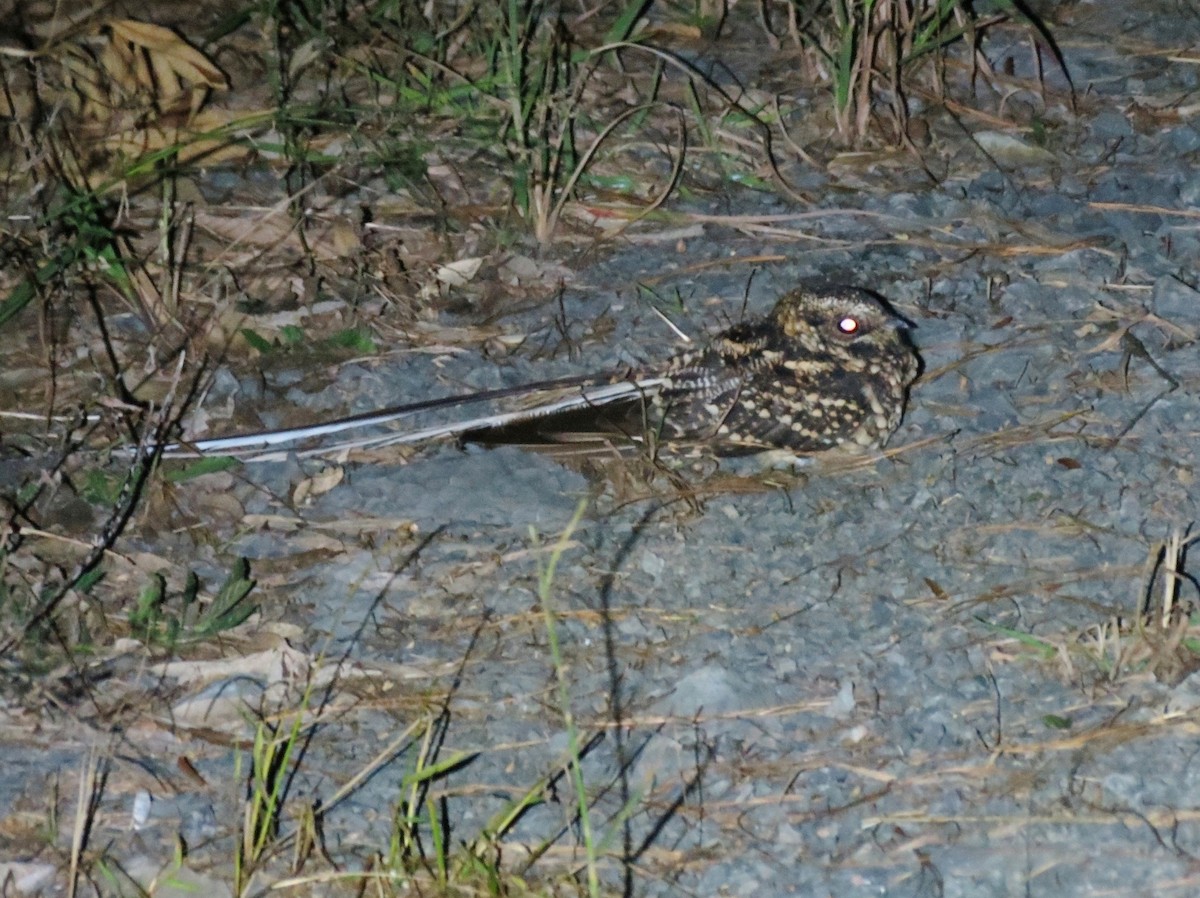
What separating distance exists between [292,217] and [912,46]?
1787mm

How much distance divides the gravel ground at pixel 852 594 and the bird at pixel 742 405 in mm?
73

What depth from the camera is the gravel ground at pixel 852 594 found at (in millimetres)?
2174

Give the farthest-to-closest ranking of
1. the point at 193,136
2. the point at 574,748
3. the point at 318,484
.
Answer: the point at 193,136
the point at 318,484
the point at 574,748

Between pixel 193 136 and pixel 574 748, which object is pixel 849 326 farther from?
pixel 193 136

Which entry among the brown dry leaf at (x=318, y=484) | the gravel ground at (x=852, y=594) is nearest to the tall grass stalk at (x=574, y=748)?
the gravel ground at (x=852, y=594)

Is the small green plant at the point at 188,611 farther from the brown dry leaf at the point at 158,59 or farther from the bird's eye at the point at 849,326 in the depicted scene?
the brown dry leaf at the point at 158,59

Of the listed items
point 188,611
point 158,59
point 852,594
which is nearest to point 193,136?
point 158,59

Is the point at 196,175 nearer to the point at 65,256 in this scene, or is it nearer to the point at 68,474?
the point at 65,256

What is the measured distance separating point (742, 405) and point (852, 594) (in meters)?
0.59

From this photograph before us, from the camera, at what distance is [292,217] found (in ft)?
12.5

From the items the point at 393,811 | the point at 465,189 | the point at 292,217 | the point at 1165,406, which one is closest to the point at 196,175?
the point at 292,217

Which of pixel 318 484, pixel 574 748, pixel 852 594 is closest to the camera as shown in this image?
pixel 574 748

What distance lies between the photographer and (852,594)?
8.63 ft

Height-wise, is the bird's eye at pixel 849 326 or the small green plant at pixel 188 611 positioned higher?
the bird's eye at pixel 849 326
